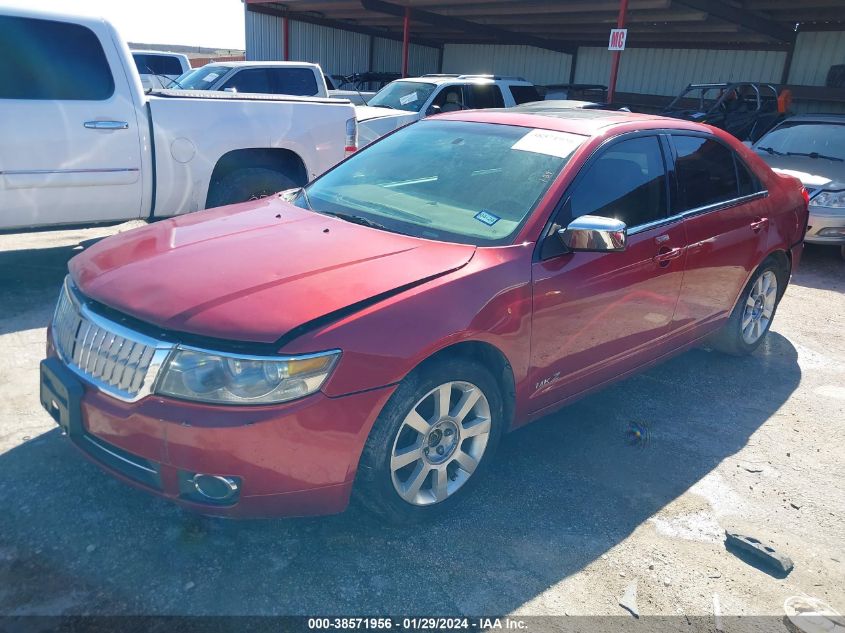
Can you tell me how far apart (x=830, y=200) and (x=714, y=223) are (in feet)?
15.1

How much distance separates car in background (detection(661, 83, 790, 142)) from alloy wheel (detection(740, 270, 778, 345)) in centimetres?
731

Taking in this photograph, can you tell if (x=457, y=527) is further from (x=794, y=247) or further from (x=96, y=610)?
(x=794, y=247)

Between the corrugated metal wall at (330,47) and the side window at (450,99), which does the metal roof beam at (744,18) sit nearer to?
the side window at (450,99)

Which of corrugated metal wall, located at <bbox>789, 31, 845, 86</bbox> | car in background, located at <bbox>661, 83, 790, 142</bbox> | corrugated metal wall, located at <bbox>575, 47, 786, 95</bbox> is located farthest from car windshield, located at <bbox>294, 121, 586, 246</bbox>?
corrugated metal wall, located at <bbox>575, 47, 786, 95</bbox>

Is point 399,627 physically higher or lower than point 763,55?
lower

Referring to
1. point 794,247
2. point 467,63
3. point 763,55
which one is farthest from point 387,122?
point 467,63

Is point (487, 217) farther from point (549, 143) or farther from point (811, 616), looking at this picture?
point (811, 616)

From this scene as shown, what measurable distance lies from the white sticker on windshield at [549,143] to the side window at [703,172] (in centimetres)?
84

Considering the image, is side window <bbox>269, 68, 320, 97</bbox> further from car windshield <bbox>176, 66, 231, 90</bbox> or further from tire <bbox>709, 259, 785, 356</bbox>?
tire <bbox>709, 259, 785, 356</bbox>

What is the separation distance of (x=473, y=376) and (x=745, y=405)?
236 centimetres

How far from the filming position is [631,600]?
2.63m

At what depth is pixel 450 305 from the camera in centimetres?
272

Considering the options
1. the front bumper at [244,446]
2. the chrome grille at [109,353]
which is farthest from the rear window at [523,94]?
the front bumper at [244,446]

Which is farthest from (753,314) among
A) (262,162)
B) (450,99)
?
(450,99)
